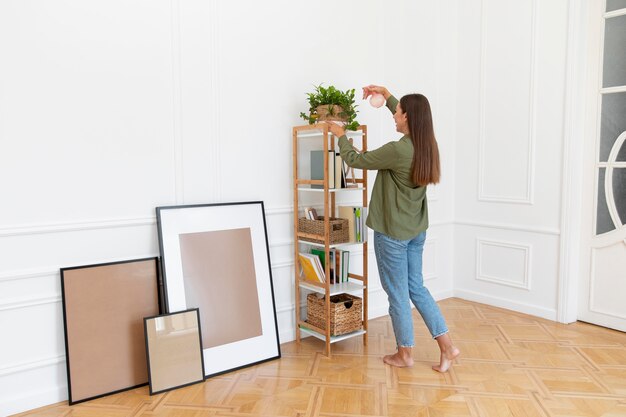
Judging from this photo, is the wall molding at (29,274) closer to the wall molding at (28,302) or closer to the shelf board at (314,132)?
the wall molding at (28,302)

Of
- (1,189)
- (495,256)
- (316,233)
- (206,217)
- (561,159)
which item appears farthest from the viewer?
(495,256)

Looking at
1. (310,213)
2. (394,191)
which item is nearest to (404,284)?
(394,191)

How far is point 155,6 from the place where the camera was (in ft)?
10.3

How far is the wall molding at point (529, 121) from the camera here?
4352 mm

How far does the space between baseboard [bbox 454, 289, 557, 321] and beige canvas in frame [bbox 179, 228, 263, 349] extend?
2.38 meters

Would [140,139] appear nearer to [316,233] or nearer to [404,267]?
[316,233]

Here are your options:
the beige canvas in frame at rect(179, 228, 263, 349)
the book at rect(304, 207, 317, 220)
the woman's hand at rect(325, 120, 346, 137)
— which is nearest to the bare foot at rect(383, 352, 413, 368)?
the beige canvas in frame at rect(179, 228, 263, 349)

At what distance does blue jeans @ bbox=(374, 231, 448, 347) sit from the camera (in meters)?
3.26

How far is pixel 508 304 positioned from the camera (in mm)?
4637

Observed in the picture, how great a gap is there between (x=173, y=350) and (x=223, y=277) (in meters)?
0.56

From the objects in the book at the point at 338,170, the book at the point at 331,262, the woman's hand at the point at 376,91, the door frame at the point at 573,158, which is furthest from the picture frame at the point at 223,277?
the door frame at the point at 573,158

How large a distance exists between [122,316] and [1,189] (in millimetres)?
946

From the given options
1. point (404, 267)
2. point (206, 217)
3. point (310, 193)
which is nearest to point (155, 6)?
point (206, 217)

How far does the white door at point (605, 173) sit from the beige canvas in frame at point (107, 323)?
337cm
